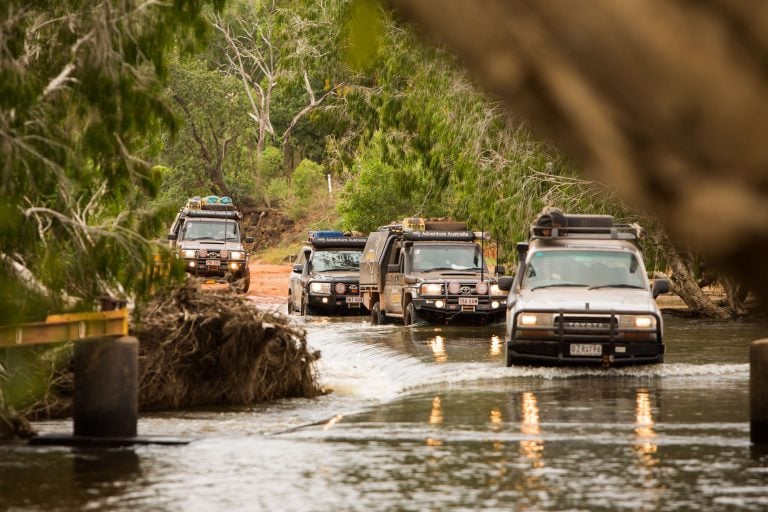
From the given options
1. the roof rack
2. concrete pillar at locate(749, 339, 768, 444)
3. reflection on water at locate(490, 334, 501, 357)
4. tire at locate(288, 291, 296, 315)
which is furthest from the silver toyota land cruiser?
the roof rack

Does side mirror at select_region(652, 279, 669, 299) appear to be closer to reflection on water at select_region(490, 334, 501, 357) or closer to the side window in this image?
reflection on water at select_region(490, 334, 501, 357)

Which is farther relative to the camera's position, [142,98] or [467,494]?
[142,98]

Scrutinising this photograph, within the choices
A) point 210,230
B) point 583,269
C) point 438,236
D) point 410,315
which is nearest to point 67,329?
point 583,269

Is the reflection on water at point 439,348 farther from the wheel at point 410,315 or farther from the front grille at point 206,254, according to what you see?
the front grille at point 206,254

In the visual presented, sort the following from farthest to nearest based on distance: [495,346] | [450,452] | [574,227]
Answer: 1. [495,346]
2. [574,227]
3. [450,452]

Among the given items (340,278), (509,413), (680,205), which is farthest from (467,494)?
(340,278)

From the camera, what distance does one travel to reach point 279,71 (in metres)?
39.8

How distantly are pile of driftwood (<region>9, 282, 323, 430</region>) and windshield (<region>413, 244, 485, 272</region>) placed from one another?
10.8m

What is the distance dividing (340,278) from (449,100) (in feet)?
17.4

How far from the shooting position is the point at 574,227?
65.9 feet

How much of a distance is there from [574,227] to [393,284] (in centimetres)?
868

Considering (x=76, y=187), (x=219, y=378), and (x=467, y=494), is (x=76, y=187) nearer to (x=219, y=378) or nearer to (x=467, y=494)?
(x=219, y=378)

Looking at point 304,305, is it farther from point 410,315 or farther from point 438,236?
Answer: point 438,236

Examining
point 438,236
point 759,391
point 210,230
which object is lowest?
point 759,391
